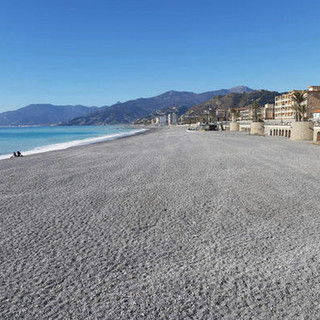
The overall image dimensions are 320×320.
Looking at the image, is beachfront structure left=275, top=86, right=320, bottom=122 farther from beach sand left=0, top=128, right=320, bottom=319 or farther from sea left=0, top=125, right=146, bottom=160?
beach sand left=0, top=128, right=320, bottom=319

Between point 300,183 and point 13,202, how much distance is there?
33.0 feet

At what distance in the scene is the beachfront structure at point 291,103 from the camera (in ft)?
258

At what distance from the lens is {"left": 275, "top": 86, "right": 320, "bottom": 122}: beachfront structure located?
7870 centimetres

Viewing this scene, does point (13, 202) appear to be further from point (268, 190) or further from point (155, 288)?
point (268, 190)

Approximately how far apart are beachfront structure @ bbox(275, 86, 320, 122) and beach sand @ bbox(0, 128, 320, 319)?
6717 cm

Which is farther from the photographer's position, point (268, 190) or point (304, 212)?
point (268, 190)

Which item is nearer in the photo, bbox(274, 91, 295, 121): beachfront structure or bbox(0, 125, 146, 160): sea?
bbox(0, 125, 146, 160): sea

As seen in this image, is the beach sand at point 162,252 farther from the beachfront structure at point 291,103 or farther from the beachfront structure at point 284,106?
the beachfront structure at point 284,106

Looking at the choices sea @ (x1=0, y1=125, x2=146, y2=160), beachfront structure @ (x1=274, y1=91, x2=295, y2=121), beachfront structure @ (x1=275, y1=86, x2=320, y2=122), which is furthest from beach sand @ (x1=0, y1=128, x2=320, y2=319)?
beachfront structure @ (x1=274, y1=91, x2=295, y2=121)

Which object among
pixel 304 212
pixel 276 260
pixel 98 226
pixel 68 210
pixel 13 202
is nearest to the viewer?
pixel 276 260

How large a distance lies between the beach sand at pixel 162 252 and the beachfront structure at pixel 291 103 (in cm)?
6717

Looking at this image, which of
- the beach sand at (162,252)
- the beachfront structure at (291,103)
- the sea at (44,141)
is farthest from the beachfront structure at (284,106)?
the beach sand at (162,252)

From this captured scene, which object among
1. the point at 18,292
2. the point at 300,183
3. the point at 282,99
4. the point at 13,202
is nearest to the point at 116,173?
the point at 13,202

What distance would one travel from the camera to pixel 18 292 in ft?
12.4
